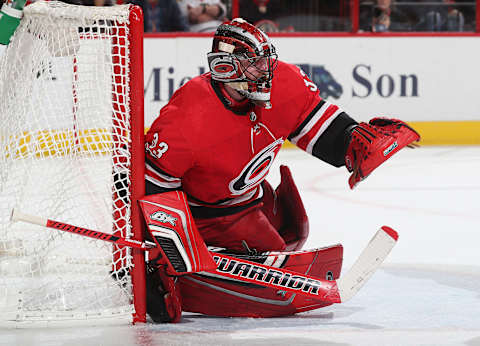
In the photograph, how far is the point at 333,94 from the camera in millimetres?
6258

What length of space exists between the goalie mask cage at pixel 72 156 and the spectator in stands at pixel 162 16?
12.0 ft

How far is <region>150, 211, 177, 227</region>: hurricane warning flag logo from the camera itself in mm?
2145

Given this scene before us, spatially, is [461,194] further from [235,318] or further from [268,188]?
[235,318]

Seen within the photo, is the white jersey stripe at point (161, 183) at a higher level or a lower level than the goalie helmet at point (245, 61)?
lower

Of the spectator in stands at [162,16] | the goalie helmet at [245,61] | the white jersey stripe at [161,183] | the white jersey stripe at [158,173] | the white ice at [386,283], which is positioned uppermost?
the goalie helmet at [245,61]

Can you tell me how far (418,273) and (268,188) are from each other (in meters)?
0.59

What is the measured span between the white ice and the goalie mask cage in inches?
5.8

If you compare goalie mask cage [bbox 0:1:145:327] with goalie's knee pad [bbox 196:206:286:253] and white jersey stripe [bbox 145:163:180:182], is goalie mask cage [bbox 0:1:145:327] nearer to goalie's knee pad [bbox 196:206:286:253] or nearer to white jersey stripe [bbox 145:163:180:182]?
white jersey stripe [bbox 145:163:180:182]

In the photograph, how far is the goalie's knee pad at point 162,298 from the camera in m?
2.24

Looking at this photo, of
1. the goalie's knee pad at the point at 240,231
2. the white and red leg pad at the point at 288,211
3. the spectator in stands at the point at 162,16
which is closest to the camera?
the goalie's knee pad at the point at 240,231

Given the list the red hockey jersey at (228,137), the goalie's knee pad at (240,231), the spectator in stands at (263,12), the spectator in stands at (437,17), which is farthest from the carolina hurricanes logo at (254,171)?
the spectator in stands at (437,17)

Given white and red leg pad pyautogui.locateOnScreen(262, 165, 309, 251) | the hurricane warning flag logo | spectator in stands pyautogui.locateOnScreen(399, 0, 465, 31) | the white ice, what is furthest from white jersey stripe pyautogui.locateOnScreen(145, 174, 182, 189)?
spectator in stands pyautogui.locateOnScreen(399, 0, 465, 31)

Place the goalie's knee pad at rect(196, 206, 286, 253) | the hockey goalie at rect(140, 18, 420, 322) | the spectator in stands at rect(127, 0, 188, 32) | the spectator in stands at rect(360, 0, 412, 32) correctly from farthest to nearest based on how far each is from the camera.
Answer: the spectator in stands at rect(360, 0, 412, 32) < the spectator in stands at rect(127, 0, 188, 32) < the goalie's knee pad at rect(196, 206, 286, 253) < the hockey goalie at rect(140, 18, 420, 322)

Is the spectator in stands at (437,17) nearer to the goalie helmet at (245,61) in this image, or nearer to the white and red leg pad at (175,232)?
the goalie helmet at (245,61)
